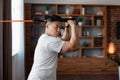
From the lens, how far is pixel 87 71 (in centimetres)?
785

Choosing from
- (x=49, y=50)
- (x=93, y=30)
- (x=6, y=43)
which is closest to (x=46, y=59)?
(x=49, y=50)

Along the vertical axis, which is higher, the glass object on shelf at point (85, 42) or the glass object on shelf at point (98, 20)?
the glass object on shelf at point (98, 20)

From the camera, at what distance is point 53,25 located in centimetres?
200

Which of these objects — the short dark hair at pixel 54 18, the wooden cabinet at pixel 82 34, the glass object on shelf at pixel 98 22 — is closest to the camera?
the short dark hair at pixel 54 18

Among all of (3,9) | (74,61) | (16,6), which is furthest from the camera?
(74,61)

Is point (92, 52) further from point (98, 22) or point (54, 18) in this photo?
point (54, 18)

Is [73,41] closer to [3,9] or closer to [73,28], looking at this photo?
[73,28]

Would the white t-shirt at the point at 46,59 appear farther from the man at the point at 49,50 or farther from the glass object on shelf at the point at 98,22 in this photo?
the glass object on shelf at the point at 98,22

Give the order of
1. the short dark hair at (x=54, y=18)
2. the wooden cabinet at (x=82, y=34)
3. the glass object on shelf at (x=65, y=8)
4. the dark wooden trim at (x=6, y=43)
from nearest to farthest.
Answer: the short dark hair at (x=54, y=18)
the dark wooden trim at (x=6, y=43)
the wooden cabinet at (x=82, y=34)
the glass object on shelf at (x=65, y=8)

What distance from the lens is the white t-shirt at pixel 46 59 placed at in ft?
6.63

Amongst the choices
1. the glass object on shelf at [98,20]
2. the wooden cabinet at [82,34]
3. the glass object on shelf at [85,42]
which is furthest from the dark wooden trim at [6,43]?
the glass object on shelf at [98,20]

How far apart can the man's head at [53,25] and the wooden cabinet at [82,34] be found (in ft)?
18.6

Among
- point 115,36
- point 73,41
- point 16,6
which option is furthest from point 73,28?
point 115,36

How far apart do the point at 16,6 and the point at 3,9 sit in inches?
76.5
